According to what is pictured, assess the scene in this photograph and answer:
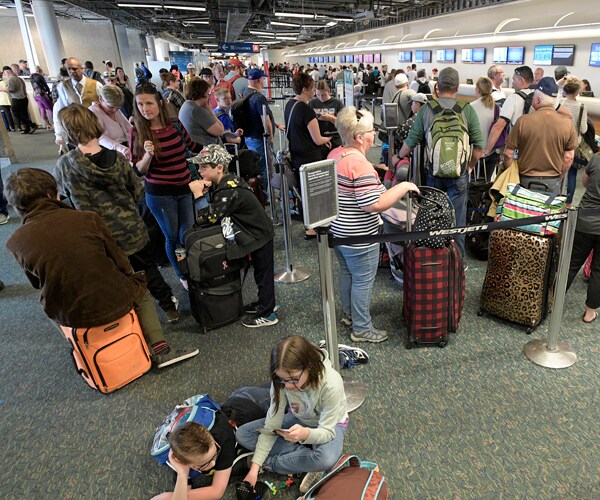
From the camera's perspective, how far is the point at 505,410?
232cm

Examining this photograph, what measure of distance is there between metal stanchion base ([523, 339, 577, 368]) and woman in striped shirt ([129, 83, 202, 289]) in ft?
8.46

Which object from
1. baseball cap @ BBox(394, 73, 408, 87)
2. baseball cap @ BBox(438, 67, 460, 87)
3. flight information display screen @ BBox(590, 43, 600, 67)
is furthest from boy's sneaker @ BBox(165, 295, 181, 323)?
flight information display screen @ BBox(590, 43, 600, 67)

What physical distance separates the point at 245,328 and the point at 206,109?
7.17 feet

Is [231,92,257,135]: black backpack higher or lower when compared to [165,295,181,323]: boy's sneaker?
higher

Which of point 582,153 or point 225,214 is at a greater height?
point 225,214

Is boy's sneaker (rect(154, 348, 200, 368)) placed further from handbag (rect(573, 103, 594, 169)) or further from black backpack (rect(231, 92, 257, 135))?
handbag (rect(573, 103, 594, 169))

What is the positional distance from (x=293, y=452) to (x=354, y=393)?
2.00 feet

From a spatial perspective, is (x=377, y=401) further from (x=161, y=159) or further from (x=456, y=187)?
(x=161, y=159)

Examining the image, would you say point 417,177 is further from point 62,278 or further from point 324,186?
point 62,278

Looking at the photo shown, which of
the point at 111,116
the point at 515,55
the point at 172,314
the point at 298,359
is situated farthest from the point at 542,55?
the point at 298,359

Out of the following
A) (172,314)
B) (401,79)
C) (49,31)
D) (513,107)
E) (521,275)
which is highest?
(49,31)

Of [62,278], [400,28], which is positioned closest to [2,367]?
[62,278]

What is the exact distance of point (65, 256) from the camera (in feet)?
7.19

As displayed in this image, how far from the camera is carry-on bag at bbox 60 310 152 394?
96.5 inches
